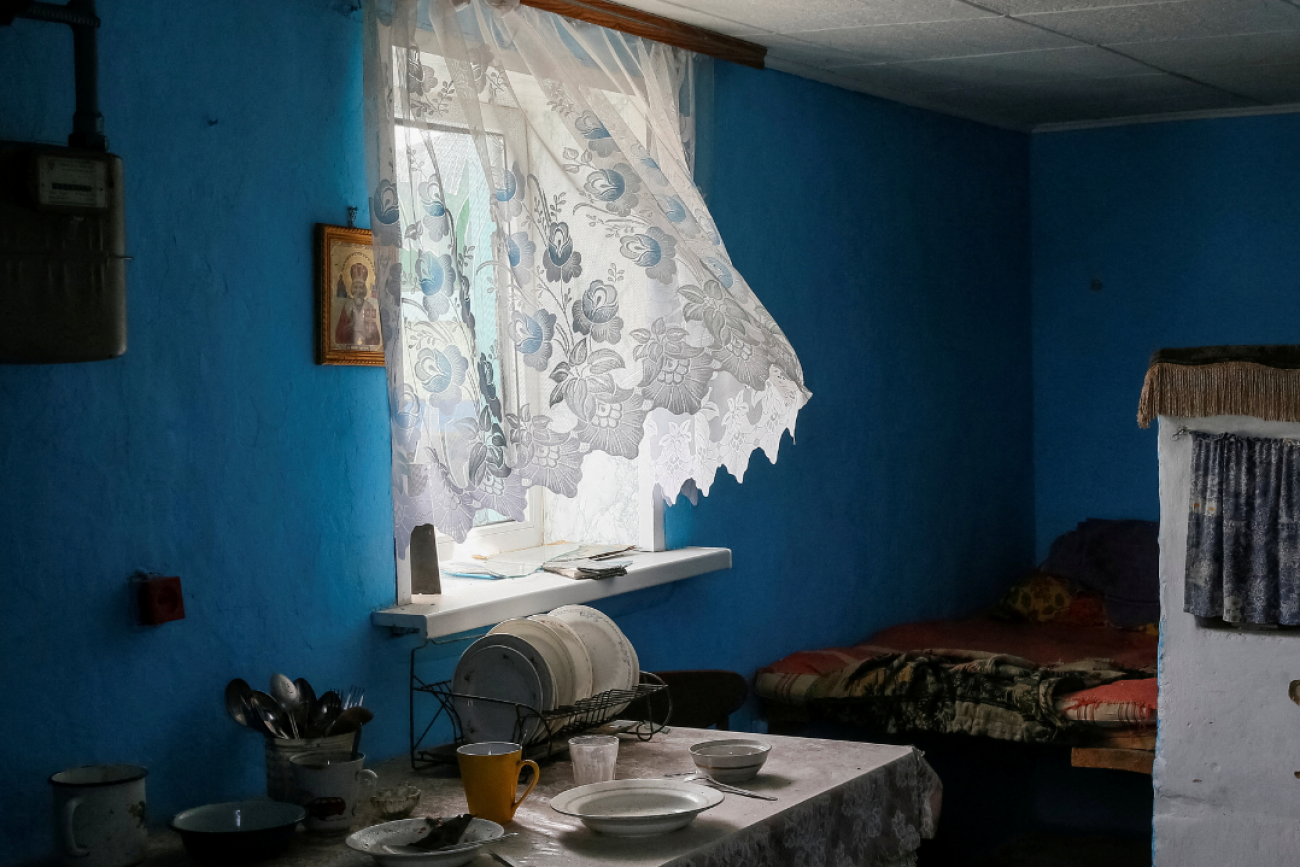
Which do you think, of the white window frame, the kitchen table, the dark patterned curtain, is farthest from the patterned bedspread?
the kitchen table

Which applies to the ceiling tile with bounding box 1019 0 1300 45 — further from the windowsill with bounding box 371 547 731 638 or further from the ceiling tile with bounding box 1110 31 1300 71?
the windowsill with bounding box 371 547 731 638

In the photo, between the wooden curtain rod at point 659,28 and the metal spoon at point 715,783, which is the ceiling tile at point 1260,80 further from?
the metal spoon at point 715,783

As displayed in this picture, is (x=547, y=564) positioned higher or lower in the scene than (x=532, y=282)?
lower

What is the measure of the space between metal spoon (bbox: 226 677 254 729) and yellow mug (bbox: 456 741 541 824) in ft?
1.33

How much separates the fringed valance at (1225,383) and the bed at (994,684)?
0.78 meters

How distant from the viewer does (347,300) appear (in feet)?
8.15

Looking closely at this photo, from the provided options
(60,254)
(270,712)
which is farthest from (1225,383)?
(60,254)

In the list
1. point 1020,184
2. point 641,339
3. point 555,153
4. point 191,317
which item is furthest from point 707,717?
point 1020,184

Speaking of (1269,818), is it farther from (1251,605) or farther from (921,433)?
(921,433)

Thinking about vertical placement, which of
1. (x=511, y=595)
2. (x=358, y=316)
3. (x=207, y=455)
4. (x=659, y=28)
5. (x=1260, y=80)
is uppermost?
(x=1260, y=80)

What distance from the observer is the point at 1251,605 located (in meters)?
2.97

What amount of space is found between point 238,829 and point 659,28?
207 cm

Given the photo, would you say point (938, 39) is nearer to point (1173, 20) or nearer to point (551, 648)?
point (1173, 20)

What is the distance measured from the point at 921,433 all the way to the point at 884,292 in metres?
0.53
